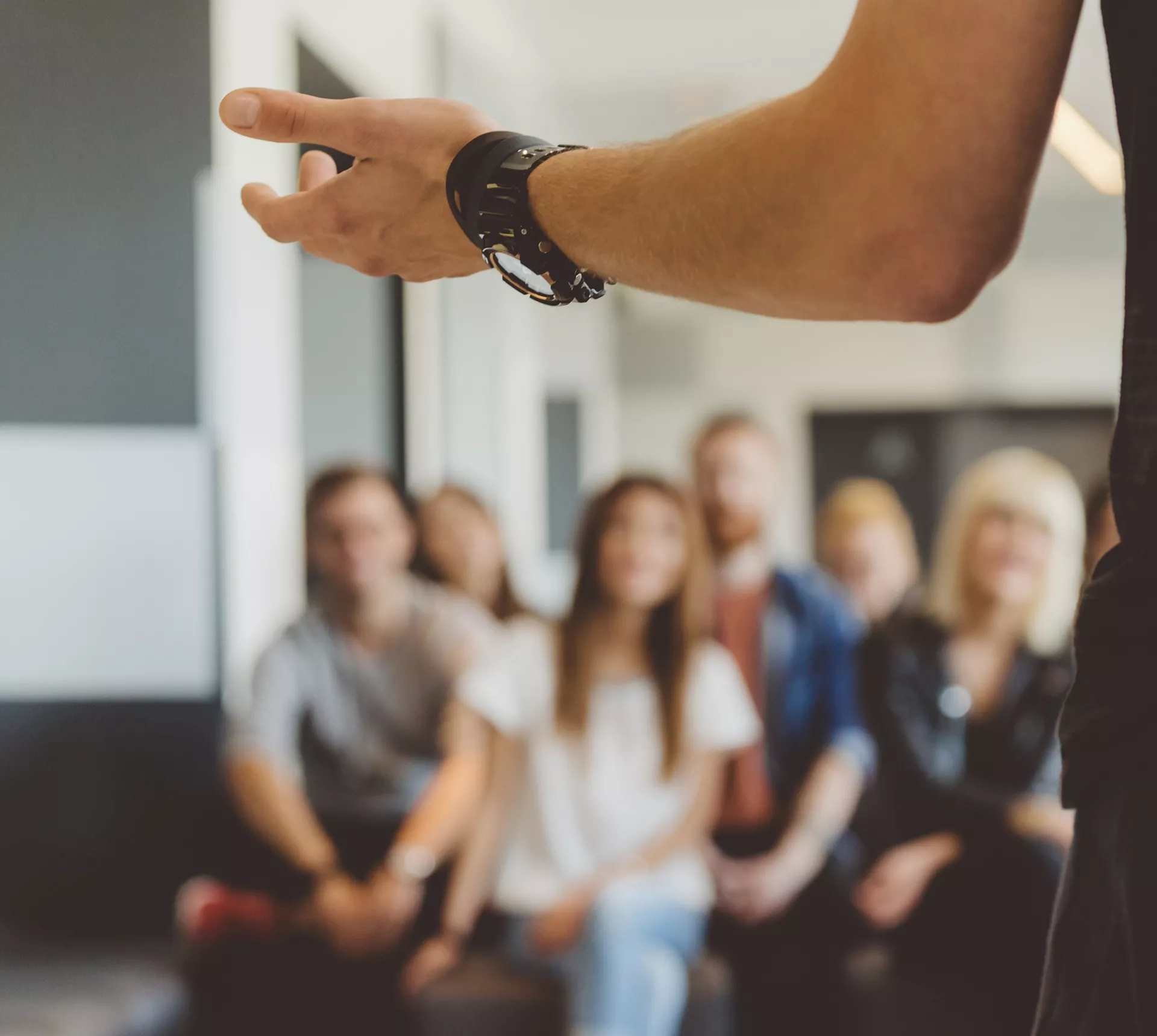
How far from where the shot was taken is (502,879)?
2100mm

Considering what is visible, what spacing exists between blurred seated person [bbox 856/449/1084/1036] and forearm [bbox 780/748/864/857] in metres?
0.08

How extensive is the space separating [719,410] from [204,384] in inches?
185

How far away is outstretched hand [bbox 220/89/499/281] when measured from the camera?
1.84 ft

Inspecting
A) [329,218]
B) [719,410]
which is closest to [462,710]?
[329,218]

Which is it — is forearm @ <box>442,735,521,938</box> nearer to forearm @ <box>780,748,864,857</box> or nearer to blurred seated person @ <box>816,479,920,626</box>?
forearm @ <box>780,748,864,857</box>

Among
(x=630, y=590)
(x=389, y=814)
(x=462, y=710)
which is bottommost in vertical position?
(x=389, y=814)

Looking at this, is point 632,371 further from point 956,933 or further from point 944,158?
point 944,158

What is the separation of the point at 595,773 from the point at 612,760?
0.04m

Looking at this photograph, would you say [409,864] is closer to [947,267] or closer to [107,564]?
[107,564]

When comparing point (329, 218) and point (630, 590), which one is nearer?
point (329, 218)

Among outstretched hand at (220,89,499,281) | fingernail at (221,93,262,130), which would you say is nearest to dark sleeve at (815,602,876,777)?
outstretched hand at (220,89,499,281)

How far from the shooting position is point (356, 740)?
2172 millimetres

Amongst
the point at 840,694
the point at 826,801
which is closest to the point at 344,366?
the point at 840,694

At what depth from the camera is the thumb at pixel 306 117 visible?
557 mm
